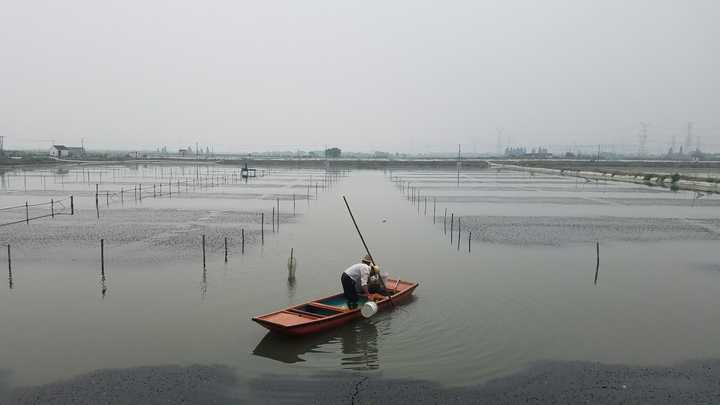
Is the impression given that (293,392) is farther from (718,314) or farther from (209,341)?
(718,314)

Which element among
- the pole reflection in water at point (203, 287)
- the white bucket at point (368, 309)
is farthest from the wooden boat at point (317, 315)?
the pole reflection in water at point (203, 287)

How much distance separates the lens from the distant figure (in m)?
12.0

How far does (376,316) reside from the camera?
12.2m

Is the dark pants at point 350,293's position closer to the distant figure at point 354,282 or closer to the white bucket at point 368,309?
the distant figure at point 354,282

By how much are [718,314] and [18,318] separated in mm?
16169

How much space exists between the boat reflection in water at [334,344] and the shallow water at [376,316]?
0.13 ft

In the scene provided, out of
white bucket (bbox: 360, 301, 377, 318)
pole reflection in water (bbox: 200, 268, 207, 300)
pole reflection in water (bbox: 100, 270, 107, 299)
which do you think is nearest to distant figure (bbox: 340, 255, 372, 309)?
white bucket (bbox: 360, 301, 377, 318)

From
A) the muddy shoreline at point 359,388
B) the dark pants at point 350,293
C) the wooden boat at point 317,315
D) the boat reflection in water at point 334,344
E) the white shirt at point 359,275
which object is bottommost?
the muddy shoreline at point 359,388

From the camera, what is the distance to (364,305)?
11672 mm

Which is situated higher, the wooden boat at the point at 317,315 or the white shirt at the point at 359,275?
the white shirt at the point at 359,275

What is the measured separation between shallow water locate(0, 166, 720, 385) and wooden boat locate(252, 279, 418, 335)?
254mm

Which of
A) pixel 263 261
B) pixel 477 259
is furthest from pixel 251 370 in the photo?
pixel 477 259

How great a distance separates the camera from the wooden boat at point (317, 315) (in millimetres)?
10383

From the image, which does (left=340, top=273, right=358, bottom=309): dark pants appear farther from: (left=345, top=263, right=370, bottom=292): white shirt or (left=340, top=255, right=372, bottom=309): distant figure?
(left=345, top=263, right=370, bottom=292): white shirt
